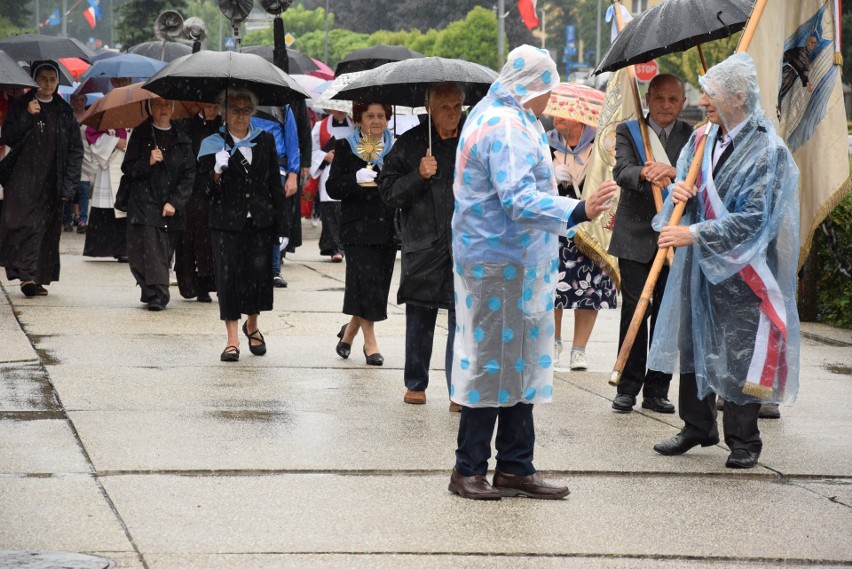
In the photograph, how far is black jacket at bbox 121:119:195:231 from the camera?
11312 millimetres

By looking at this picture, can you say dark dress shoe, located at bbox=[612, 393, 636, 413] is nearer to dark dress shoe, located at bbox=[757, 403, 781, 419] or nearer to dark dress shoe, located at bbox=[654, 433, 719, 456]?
dark dress shoe, located at bbox=[757, 403, 781, 419]

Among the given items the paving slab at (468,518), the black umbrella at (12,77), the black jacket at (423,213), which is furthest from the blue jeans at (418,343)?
the black umbrella at (12,77)

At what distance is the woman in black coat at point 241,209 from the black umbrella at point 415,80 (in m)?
0.87

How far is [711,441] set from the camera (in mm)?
6512

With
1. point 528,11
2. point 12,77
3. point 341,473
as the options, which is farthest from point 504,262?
point 528,11

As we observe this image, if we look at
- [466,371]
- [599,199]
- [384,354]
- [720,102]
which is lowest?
[384,354]

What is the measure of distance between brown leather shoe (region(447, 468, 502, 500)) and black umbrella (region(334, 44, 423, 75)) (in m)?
9.79

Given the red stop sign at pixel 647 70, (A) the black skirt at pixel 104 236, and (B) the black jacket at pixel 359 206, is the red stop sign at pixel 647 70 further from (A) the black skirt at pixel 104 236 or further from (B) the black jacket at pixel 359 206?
(A) the black skirt at pixel 104 236

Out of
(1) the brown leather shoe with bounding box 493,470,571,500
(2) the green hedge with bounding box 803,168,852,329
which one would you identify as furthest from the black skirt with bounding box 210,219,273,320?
(2) the green hedge with bounding box 803,168,852,329

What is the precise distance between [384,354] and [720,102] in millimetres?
3883

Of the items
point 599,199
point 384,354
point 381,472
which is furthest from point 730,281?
point 384,354

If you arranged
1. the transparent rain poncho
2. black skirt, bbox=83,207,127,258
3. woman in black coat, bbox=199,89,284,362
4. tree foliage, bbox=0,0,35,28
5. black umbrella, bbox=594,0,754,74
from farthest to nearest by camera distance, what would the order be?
1. tree foliage, bbox=0,0,35,28
2. black skirt, bbox=83,207,127,258
3. woman in black coat, bbox=199,89,284,362
4. black umbrella, bbox=594,0,754,74
5. the transparent rain poncho

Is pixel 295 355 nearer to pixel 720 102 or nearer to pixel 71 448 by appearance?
pixel 71 448

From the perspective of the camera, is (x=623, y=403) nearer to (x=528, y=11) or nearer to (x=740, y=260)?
(x=740, y=260)
